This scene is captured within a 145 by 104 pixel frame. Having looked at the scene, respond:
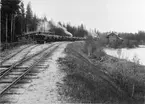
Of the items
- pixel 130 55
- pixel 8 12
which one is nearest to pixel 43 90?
pixel 8 12

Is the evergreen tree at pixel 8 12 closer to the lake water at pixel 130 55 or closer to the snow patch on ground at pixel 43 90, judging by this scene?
the lake water at pixel 130 55

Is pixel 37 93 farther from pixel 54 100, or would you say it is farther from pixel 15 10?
pixel 15 10

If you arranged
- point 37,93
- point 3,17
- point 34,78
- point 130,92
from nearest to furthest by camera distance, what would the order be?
point 37,93 → point 34,78 → point 130,92 → point 3,17

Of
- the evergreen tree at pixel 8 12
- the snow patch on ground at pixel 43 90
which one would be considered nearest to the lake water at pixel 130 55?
the snow patch on ground at pixel 43 90

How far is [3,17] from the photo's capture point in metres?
41.1

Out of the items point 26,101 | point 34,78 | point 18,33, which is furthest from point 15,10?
point 26,101

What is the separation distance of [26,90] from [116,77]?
10.4 meters

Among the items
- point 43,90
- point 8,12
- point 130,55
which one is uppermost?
point 8,12

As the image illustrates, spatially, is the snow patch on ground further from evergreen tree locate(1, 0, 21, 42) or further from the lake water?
evergreen tree locate(1, 0, 21, 42)

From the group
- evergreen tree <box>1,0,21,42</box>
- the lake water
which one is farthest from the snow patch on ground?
evergreen tree <box>1,0,21,42</box>

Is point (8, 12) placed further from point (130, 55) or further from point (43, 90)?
point (43, 90)

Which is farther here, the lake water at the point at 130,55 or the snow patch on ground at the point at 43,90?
the lake water at the point at 130,55

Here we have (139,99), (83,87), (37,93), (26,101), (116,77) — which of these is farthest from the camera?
(116,77)

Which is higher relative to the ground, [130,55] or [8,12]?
[8,12]
